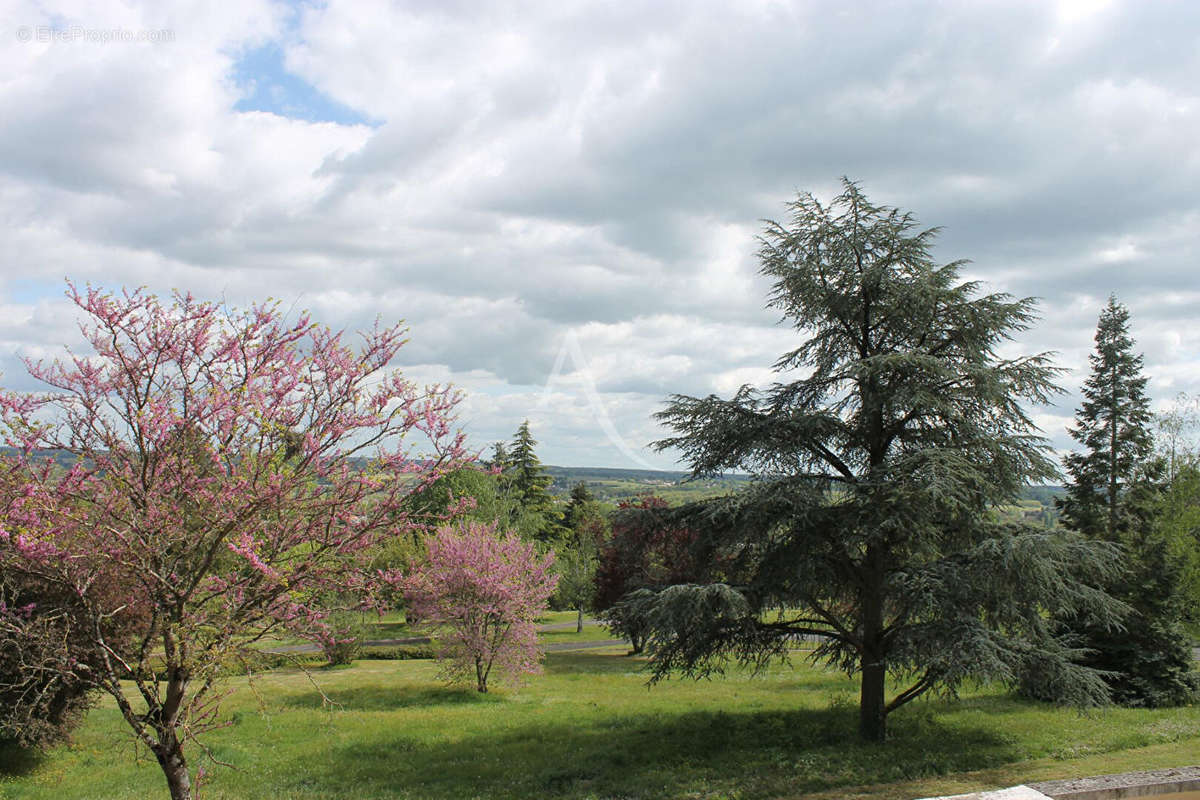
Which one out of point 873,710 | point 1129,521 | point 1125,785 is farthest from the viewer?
point 1129,521

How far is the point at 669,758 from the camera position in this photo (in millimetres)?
11617

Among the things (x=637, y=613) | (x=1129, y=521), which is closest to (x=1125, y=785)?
(x=637, y=613)

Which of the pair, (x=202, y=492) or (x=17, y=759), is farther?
(x=17, y=759)

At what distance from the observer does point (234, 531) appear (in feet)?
18.9

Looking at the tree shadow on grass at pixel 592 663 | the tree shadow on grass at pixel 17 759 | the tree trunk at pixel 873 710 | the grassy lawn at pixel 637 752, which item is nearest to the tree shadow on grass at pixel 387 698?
the grassy lawn at pixel 637 752

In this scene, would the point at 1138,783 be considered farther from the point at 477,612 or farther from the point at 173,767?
the point at 477,612

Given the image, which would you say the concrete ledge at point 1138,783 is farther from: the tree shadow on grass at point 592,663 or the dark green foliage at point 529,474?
the dark green foliage at point 529,474

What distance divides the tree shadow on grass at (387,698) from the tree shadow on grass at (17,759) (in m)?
6.84

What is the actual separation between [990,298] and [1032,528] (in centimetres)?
388

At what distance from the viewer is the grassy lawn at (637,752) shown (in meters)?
10.3

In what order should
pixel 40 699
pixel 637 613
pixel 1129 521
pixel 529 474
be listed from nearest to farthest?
pixel 40 699
pixel 637 613
pixel 1129 521
pixel 529 474

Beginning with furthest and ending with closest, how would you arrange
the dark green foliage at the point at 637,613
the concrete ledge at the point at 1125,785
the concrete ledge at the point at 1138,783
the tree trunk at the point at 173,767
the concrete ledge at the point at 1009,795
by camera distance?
A: the dark green foliage at the point at 637,613 < the concrete ledge at the point at 1138,783 < the concrete ledge at the point at 1125,785 < the tree trunk at the point at 173,767 < the concrete ledge at the point at 1009,795

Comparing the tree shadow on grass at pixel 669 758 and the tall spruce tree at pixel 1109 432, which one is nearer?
the tree shadow on grass at pixel 669 758

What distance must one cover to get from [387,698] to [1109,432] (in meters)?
29.1
